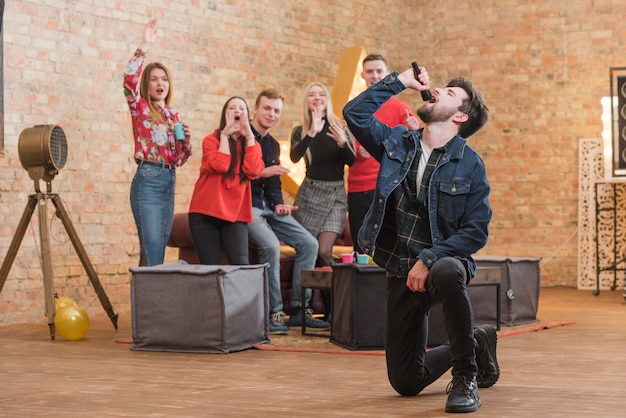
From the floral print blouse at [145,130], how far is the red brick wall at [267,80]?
134 centimetres

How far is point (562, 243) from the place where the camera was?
10570 mm

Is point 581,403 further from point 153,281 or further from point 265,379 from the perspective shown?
point 153,281

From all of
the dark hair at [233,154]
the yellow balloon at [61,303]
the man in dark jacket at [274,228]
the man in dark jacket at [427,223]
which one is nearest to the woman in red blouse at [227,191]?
the dark hair at [233,154]

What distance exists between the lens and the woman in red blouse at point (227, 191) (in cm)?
599

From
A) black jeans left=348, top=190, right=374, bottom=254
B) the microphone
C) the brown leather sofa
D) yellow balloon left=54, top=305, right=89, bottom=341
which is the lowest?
yellow balloon left=54, top=305, right=89, bottom=341

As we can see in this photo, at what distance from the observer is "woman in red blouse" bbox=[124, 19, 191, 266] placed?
6066mm

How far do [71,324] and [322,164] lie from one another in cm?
188

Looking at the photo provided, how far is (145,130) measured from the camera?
20.2 ft

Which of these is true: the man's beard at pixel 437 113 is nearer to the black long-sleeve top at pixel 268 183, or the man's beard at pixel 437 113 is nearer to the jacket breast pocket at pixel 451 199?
the jacket breast pocket at pixel 451 199

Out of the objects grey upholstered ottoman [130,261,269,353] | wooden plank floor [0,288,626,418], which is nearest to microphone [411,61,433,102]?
wooden plank floor [0,288,626,418]

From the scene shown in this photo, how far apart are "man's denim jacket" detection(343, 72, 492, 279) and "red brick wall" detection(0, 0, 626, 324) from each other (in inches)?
158

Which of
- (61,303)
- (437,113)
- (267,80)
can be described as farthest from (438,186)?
(267,80)

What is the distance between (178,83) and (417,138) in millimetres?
4995

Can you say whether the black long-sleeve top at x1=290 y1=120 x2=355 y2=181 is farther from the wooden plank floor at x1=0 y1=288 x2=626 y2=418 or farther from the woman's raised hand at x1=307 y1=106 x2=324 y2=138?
the wooden plank floor at x1=0 y1=288 x2=626 y2=418
